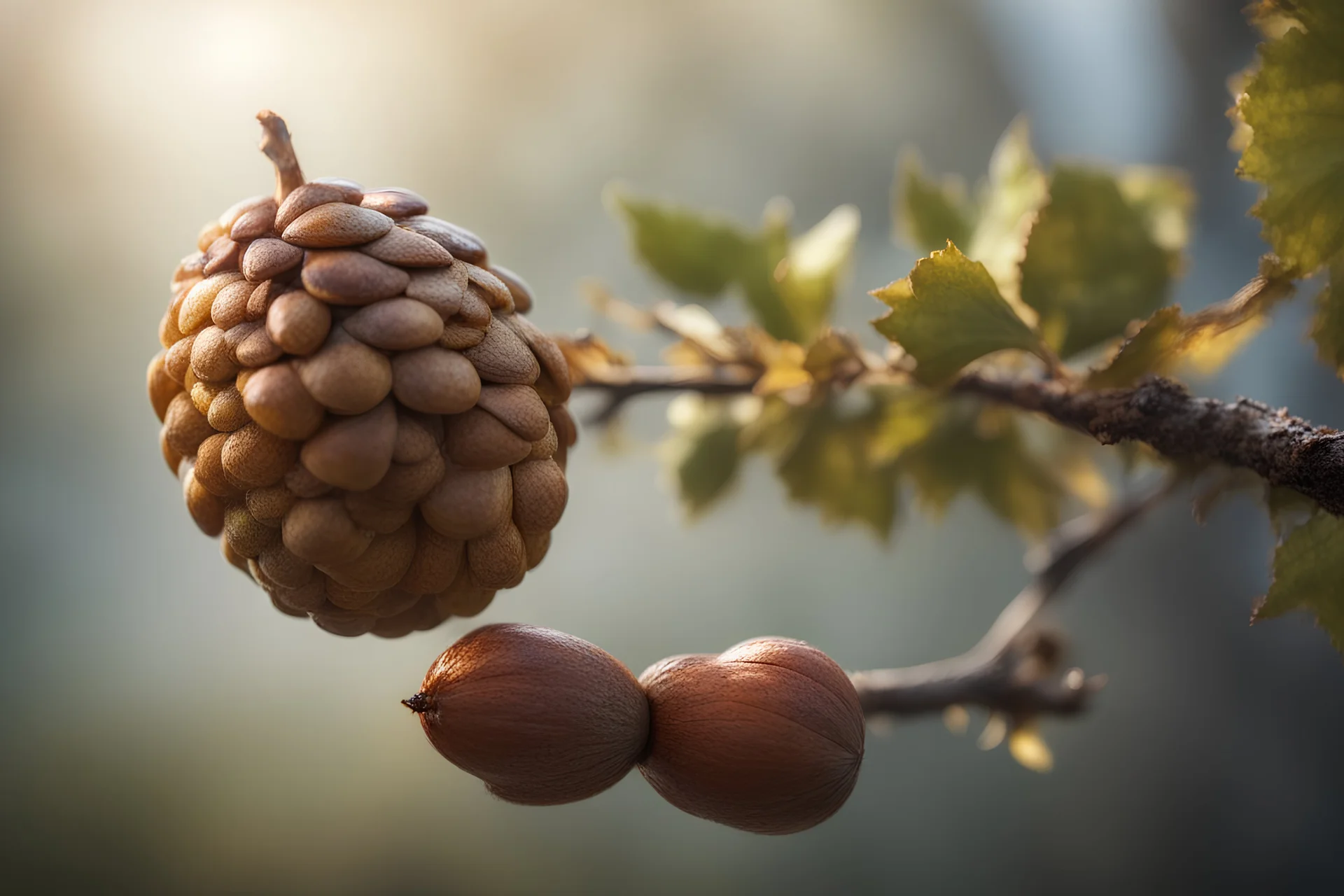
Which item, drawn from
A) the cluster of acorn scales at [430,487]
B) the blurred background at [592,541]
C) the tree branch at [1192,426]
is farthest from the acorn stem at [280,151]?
the blurred background at [592,541]

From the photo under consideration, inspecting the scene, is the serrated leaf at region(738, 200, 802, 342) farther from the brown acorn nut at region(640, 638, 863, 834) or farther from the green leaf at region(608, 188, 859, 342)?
the brown acorn nut at region(640, 638, 863, 834)

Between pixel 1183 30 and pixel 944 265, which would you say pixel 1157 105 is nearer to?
pixel 1183 30

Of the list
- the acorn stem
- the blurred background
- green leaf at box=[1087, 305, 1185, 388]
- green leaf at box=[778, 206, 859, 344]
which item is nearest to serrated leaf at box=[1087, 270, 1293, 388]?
green leaf at box=[1087, 305, 1185, 388]

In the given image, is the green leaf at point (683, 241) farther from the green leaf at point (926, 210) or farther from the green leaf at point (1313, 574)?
the green leaf at point (1313, 574)

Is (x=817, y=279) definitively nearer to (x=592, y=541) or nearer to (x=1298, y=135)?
(x=1298, y=135)

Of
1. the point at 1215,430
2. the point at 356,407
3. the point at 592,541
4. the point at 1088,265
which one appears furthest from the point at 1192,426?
the point at 592,541

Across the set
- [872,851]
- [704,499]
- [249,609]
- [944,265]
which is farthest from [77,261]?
[872,851]
